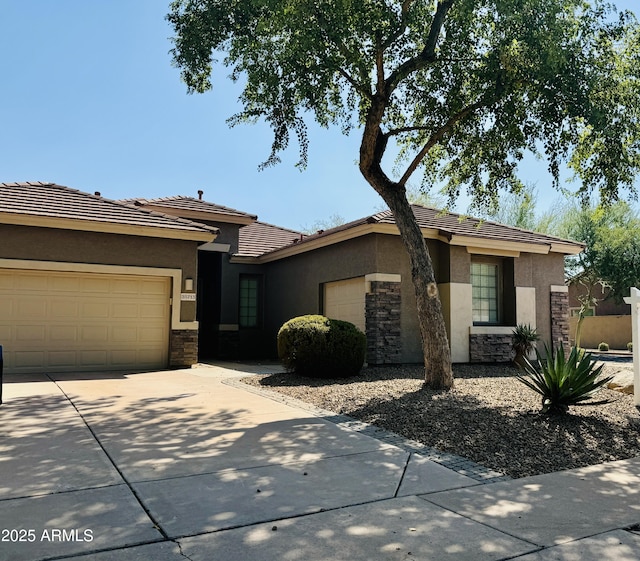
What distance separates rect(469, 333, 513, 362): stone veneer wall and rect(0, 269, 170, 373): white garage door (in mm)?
8271

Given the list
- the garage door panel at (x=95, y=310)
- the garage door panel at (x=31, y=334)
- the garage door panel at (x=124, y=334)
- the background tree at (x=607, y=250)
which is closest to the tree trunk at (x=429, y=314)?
the garage door panel at (x=124, y=334)

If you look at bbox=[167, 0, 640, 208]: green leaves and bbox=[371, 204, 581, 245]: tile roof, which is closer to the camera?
bbox=[167, 0, 640, 208]: green leaves

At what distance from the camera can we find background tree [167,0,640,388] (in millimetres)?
8961

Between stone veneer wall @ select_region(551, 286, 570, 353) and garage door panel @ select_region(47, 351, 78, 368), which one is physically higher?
stone veneer wall @ select_region(551, 286, 570, 353)

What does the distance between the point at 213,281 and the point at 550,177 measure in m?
12.2

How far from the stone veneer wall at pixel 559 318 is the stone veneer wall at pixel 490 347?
1.98m

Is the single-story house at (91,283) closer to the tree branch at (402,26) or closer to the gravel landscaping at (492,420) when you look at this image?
the gravel landscaping at (492,420)

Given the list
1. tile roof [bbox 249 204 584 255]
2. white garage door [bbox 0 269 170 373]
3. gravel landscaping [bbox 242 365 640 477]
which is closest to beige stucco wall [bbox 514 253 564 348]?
tile roof [bbox 249 204 584 255]

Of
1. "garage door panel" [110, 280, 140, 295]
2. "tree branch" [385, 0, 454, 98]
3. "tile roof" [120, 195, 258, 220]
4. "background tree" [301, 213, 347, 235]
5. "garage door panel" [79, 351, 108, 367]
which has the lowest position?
"garage door panel" [79, 351, 108, 367]

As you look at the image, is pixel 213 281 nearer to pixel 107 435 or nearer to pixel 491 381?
pixel 491 381

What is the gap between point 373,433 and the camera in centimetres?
695

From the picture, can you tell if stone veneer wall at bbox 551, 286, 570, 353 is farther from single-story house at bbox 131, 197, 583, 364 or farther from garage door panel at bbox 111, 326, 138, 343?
garage door panel at bbox 111, 326, 138, 343

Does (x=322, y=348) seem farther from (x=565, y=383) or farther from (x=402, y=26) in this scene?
(x=402, y=26)

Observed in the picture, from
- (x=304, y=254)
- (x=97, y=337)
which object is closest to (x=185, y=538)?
(x=97, y=337)
